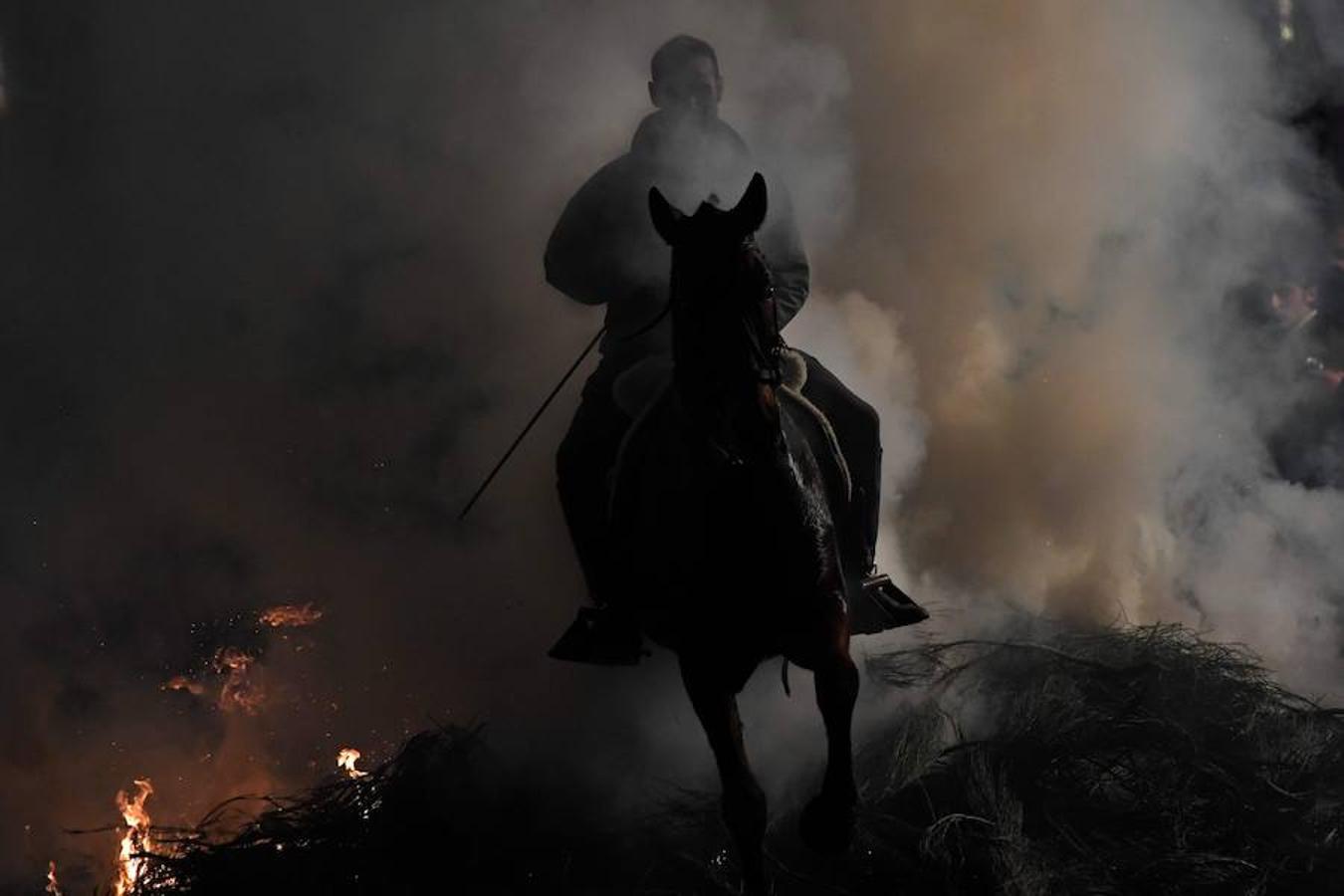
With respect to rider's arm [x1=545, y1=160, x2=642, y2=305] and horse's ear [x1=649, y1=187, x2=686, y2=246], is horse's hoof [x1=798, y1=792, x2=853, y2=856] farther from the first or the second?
rider's arm [x1=545, y1=160, x2=642, y2=305]

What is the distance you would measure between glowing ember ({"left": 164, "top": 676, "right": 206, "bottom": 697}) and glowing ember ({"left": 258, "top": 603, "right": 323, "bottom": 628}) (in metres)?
0.70

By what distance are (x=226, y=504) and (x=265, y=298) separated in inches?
73.6

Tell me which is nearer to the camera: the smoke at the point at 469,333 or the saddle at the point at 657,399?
the saddle at the point at 657,399

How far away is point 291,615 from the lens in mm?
9969

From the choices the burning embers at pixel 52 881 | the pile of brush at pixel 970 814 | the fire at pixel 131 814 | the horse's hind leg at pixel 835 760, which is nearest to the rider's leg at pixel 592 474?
the horse's hind leg at pixel 835 760

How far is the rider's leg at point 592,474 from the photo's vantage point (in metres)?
5.63

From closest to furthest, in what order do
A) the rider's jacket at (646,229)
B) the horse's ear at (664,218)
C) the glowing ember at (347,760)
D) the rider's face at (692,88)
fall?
the horse's ear at (664,218), the rider's jacket at (646,229), the rider's face at (692,88), the glowing ember at (347,760)

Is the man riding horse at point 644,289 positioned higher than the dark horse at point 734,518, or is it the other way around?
the man riding horse at point 644,289

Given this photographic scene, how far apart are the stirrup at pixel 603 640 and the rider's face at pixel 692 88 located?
2874mm

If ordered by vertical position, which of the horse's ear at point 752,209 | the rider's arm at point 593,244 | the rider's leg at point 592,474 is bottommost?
the horse's ear at point 752,209

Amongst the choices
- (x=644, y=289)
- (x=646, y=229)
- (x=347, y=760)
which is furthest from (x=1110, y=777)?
(x=347, y=760)

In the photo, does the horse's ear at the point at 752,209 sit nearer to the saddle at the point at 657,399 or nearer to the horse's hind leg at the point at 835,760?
the saddle at the point at 657,399

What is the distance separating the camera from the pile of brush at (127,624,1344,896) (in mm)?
5559

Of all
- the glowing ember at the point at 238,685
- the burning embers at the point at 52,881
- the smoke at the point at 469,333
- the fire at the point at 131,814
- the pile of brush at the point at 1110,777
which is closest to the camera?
the pile of brush at the point at 1110,777
